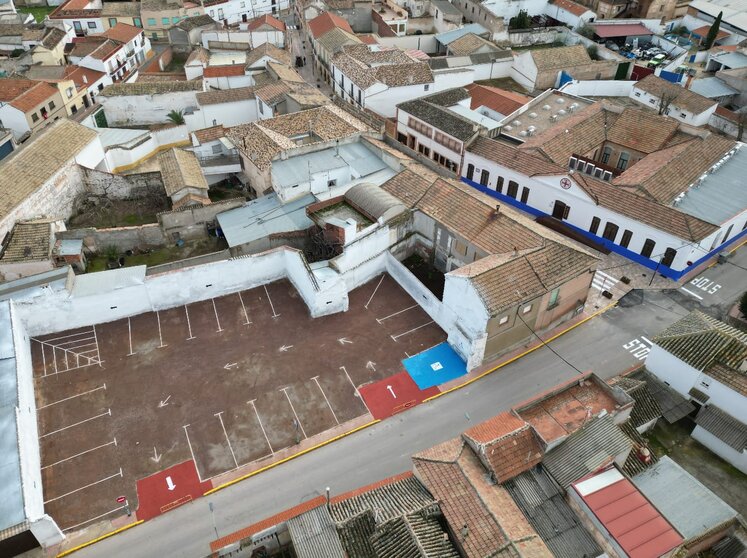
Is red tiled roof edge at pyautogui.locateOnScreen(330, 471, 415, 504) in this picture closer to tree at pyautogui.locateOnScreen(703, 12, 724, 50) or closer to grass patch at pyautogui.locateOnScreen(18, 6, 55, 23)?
tree at pyautogui.locateOnScreen(703, 12, 724, 50)

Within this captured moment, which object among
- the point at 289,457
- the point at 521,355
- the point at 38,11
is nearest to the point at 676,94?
the point at 521,355

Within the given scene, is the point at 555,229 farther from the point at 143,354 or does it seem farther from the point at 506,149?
the point at 143,354

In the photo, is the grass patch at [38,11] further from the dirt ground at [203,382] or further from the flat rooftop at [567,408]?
the flat rooftop at [567,408]

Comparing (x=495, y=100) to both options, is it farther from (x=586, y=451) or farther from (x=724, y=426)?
(x=586, y=451)

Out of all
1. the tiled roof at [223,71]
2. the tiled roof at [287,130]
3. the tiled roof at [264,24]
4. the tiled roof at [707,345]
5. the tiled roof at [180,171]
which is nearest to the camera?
the tiled roof at [707,345]

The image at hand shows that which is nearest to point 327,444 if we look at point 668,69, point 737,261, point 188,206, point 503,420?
point 503,420

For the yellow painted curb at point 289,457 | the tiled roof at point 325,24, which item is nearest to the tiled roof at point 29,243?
the yellow painted curb at point 289,457
